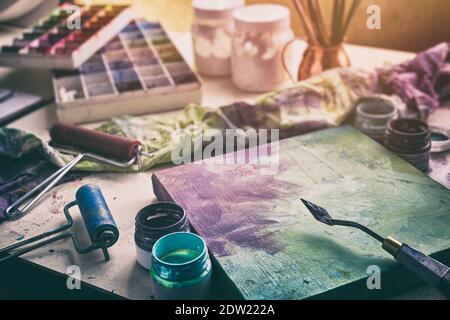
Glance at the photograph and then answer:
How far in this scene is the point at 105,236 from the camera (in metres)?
1.06

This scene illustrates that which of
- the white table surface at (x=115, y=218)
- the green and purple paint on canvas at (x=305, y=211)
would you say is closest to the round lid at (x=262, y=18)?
the white table surface at (x=115, y=218)

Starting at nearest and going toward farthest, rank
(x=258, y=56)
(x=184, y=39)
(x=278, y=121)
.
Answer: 1. (x=278, y=121)
2. (x=258, y=56)
3. (x=184, y=39)

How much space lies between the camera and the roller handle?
916 millimetres

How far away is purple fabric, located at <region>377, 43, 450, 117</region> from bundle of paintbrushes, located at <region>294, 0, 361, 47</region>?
138 millimetres

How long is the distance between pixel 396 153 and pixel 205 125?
44cm

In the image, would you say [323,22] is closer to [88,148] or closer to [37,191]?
[88,148]

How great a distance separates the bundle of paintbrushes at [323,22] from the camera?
152cm

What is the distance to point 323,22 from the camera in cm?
156

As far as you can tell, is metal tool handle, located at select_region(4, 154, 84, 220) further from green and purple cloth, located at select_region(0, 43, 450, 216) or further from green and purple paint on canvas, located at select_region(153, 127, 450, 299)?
green and purple paint on canvas, located at select_region(153, 127, 450, 299)

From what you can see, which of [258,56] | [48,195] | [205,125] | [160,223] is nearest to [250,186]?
[160,223]

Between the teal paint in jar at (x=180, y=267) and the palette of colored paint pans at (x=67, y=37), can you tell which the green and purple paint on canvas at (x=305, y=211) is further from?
the palette of colored paint pans at (x=67, y=37)

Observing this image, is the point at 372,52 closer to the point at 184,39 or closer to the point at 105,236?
the point at 184,39

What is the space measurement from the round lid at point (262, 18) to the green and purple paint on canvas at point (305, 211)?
0.39 meters

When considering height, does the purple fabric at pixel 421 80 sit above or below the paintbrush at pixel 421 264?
above
